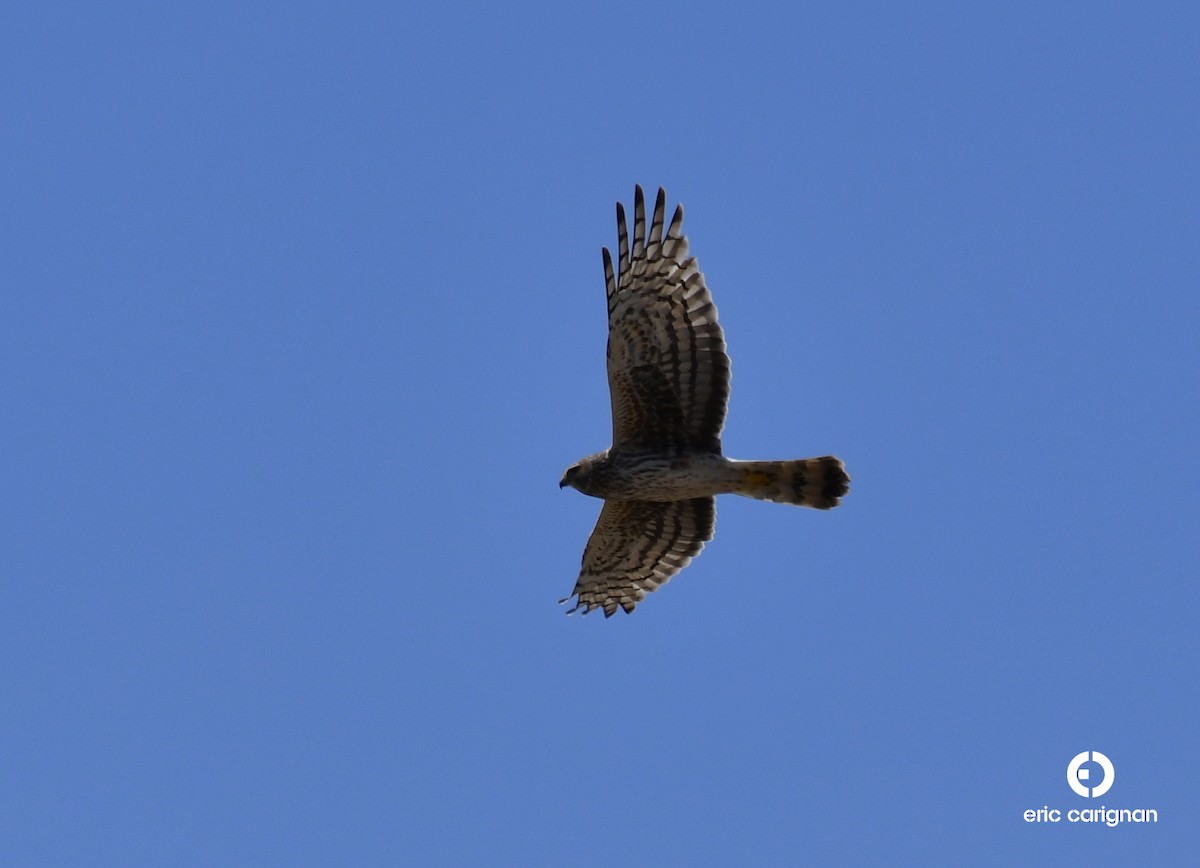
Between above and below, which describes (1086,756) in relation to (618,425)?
below

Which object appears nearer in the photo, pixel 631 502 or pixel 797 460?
pixel 797 460

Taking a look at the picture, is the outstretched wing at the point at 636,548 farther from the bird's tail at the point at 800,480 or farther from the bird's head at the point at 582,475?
the bird's tail at the point at 800,480

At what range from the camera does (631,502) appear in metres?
15.4

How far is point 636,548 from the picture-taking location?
15820 millimetres

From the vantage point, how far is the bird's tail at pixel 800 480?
1420cm

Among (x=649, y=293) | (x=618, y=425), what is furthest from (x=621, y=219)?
(x=618, y=425)

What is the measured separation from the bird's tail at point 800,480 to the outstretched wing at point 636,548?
1.18 metres

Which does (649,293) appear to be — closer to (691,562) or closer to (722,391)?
(722,391)

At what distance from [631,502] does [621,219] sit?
235 centimetres

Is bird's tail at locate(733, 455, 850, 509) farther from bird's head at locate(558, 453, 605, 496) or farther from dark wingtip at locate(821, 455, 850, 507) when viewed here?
bird's head at locate(558, 453, 605, 496)

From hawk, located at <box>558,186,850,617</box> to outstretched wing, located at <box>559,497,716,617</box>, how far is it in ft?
2.35

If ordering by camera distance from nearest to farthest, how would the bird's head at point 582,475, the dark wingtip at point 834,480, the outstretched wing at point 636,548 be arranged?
1. the dark wingtip at point 834,480
2. the bird's head at point 582,475
3. the outstretched wing at point 636,548

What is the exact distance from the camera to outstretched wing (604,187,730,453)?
14.2m

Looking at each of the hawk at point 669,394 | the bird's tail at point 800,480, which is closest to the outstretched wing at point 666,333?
the hawk at point 669,394
